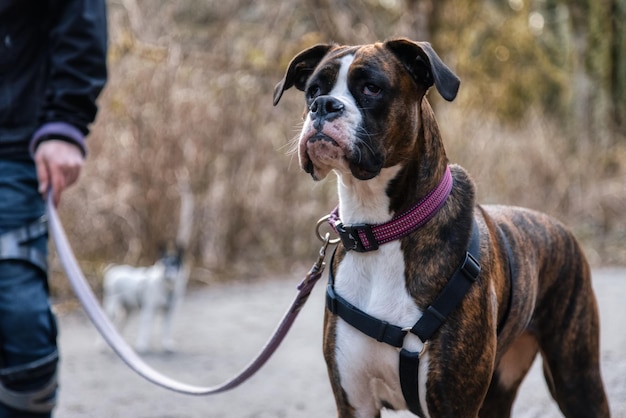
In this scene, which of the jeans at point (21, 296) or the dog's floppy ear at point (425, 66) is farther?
the jeans at point (21, 296)

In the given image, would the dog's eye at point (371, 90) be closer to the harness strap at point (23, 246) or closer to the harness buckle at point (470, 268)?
the harness buckle at point (470, 268)

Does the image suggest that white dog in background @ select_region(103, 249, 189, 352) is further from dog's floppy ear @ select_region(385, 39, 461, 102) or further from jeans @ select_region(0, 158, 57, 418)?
dog's floppy ear @ select_region(385, 39, 461, 102)

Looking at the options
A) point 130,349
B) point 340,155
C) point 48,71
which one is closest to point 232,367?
point 130,349

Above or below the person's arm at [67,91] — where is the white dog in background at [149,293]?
below

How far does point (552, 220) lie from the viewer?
153 inches

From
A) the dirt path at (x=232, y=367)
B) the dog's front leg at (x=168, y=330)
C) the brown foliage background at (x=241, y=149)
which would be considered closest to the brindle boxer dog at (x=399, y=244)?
the dirt path at (x=232, y=367)

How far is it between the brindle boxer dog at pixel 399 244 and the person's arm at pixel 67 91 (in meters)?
1.01

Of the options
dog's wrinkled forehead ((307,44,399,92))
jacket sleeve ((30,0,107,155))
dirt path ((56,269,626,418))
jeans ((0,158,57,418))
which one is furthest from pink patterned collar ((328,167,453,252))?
dirt path ((56,269,626,418))

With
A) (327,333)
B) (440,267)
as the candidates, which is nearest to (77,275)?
(327,333)

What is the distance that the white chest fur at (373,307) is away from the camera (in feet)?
9.82

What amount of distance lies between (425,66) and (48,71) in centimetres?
175

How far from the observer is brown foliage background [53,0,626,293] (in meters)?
10.4

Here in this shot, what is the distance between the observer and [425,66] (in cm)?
309

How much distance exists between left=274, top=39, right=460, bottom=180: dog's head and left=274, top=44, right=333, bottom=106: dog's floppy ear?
0.81ft
